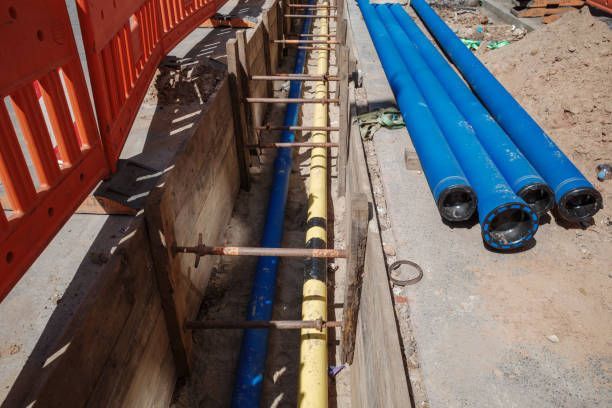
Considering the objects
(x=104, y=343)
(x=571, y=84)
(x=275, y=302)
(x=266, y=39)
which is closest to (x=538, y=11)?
(x=571, y=84)

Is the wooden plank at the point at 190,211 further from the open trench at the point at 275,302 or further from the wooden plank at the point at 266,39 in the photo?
the wooden plank at the point at 266,39

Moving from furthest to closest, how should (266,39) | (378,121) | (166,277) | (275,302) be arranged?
(266,39)
(378,121)
(275,302)
(166,277)

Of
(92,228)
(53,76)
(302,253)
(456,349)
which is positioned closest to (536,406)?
(456,349)

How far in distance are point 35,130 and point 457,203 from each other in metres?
4.07

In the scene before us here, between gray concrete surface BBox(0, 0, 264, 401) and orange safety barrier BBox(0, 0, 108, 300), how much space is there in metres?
0.48

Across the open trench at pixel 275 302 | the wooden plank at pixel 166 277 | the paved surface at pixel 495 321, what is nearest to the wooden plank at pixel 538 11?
the open trench at pixel 275 302

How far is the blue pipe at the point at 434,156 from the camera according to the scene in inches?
185

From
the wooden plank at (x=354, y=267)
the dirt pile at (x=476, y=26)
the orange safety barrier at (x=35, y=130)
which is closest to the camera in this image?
the orange safety barrier at (x=35, y=130)

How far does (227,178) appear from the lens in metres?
5.61

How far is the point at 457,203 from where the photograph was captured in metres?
4.88

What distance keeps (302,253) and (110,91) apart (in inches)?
→ 77.8

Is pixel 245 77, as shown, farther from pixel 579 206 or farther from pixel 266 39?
pixel 579 206

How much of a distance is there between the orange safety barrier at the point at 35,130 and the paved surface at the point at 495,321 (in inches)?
111

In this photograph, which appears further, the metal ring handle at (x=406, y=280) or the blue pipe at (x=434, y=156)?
the blue pipe at (x=434, y=156)
